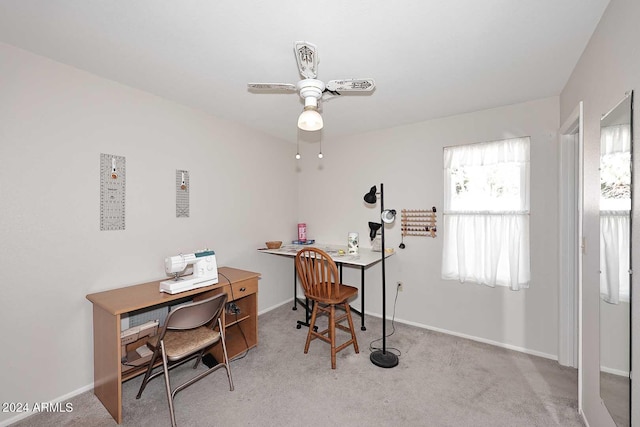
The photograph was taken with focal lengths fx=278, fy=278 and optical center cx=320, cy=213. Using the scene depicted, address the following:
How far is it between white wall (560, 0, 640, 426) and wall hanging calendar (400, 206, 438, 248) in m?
1.42

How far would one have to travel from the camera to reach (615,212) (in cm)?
135

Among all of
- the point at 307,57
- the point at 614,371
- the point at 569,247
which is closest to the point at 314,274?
the point at 307,57

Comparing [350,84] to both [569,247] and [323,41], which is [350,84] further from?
[569,247]

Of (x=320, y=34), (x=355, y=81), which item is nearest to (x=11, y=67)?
(x=320, y=34)

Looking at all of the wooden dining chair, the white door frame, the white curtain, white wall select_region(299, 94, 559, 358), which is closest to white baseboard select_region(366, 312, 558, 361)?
white wall select_region(299, 94, 559, 358)

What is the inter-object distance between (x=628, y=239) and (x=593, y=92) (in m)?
0.98

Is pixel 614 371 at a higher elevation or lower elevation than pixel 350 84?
lower

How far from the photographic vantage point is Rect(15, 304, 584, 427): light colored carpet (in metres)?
1.81

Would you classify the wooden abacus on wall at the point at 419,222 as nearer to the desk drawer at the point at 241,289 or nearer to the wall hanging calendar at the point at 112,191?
the desk drawer at the point at 241,289

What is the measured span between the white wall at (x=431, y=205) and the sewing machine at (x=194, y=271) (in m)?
1.93

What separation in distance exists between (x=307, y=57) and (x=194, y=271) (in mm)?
1812

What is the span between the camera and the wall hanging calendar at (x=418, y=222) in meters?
3.11

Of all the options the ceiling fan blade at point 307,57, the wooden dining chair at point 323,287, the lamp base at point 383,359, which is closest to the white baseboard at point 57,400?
the wooden dining chair at point 323,287

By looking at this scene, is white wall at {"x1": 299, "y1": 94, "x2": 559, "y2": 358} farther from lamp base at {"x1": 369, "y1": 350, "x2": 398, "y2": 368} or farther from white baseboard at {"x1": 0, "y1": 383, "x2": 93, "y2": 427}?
white baseboard at {"x1": 0, "y1": 383, "x2": 93, "y2": 427}
